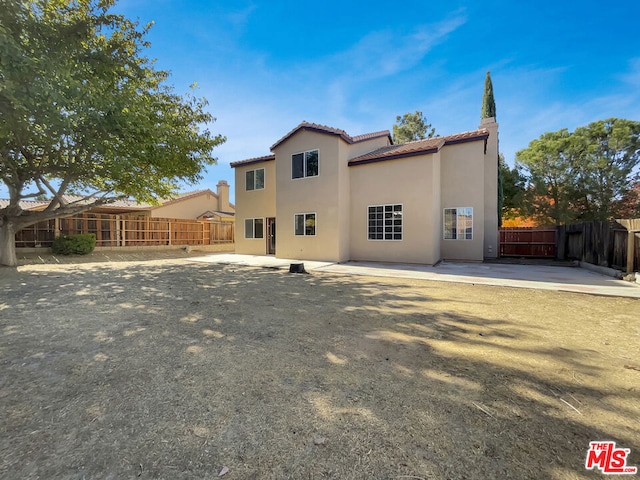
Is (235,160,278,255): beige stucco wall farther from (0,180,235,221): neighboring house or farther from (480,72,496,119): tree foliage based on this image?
(480,72,496,119): tree foliage

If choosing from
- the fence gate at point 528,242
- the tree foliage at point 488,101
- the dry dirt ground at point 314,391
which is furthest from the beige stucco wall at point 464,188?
the tree foliage at point 488,101

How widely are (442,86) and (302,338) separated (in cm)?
1373

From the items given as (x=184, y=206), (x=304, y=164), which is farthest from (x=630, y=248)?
(x=184, y=206)

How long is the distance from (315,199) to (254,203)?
5.01 m

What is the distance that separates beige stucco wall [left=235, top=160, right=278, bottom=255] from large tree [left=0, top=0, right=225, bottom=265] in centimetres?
393

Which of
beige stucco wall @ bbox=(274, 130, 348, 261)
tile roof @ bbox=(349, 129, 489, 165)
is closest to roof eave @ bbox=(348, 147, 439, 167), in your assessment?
tile roof @ bbox=(349, 129, 489, 165)

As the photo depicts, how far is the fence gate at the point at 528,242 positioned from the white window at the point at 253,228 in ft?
44.3

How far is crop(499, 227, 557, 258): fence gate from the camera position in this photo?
46.5 ft

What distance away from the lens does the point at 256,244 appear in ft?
53.2

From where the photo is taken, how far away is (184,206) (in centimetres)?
2323

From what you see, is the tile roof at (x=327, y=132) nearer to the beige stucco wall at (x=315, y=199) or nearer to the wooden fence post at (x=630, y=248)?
the beige stucco wall at (x=315, y=199)

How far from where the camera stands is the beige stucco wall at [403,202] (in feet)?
36.7

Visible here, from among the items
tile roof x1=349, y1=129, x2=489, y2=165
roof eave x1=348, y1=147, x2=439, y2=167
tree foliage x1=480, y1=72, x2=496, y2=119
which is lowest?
roof eave x1=348, y1=147, x2=439, y2=167

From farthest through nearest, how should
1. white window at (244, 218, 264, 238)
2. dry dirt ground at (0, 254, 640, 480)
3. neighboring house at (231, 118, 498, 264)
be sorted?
Answer: white window at (244, 218, 264, 238) → neighboring house at (231, 118, 498, 264) → dry dirt ground at (0, 254, 640, 480)
